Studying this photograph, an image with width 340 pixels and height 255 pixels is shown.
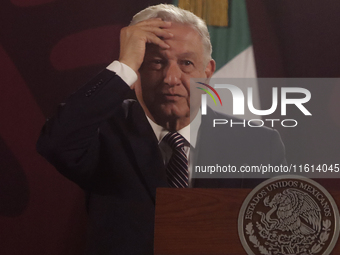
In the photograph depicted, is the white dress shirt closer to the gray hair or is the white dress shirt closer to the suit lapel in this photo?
the suit lapel

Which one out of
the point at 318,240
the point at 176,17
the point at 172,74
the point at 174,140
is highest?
the point at 176,17

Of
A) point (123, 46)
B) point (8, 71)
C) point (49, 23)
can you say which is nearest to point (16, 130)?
point (8, 71)

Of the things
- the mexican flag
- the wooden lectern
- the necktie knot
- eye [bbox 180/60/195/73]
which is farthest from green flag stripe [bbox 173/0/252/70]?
the wooden lectern

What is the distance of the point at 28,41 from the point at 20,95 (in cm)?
30

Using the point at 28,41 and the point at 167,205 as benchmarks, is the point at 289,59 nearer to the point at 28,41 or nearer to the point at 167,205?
the point at 167,205

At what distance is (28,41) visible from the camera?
6.17 ft

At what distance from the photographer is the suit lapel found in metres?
1.70

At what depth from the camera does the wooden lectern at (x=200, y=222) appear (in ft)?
3.60

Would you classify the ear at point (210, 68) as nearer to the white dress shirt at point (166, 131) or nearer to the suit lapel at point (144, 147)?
the white dress shirt at point (166, 131)

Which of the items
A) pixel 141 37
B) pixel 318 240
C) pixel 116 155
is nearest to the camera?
pixel 318 240

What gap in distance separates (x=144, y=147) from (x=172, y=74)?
16.5 inches

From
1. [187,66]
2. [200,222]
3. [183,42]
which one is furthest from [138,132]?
[200,222]

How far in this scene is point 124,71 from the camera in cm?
174

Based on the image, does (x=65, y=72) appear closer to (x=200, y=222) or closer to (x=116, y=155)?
(x=116, y=155)
